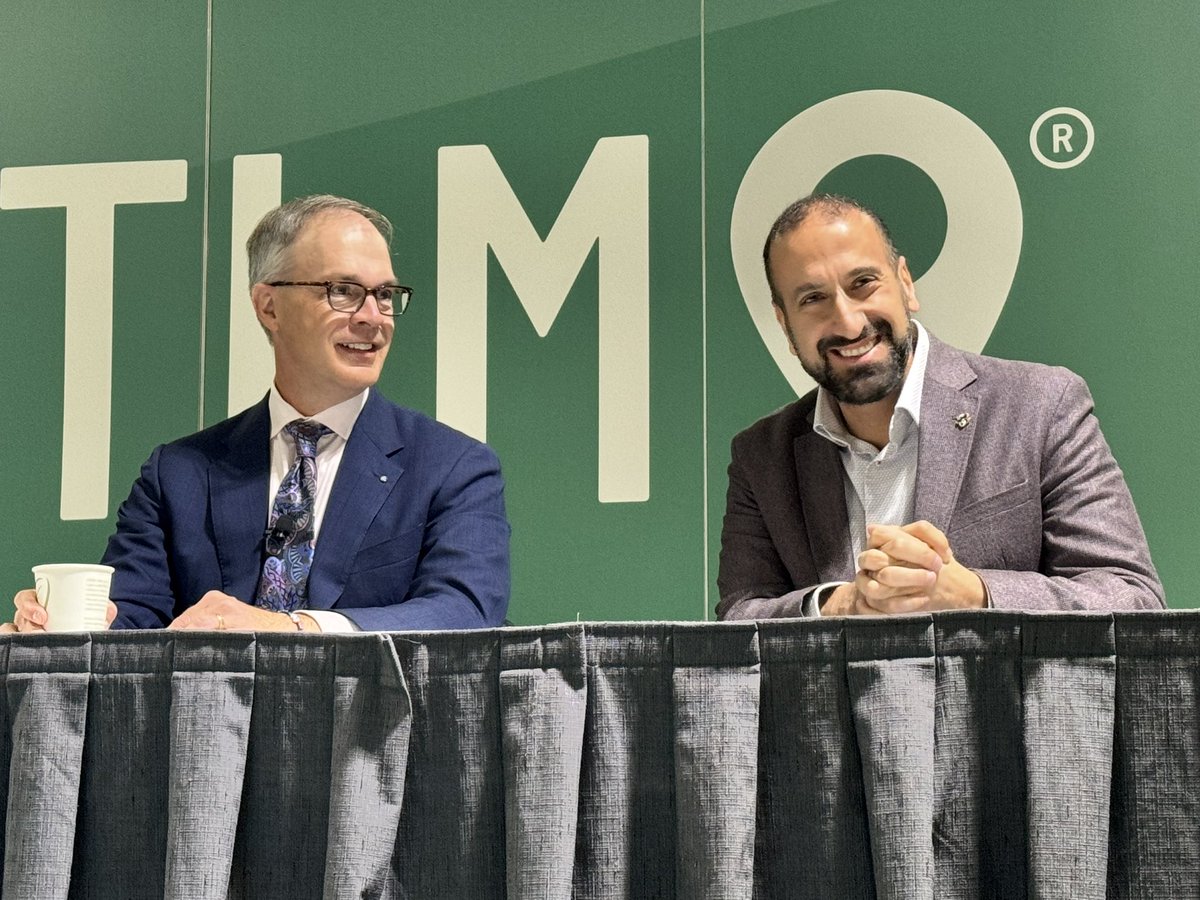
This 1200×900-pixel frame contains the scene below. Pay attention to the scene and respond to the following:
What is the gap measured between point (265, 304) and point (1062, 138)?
1680 mm

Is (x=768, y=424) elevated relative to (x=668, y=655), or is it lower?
elevated

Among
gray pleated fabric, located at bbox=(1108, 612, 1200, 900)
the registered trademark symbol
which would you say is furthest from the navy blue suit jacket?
the registered trademark symbol

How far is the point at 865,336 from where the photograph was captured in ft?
7.82

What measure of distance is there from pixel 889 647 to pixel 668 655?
0.71ft

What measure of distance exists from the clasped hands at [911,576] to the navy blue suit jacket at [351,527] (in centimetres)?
70

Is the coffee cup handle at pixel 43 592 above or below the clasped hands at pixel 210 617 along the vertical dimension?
above

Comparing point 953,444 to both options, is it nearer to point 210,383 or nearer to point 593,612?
point 593,612

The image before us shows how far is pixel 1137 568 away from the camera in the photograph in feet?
6.89

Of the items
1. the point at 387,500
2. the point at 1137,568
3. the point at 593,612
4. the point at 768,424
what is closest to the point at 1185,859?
the point at 1137,568

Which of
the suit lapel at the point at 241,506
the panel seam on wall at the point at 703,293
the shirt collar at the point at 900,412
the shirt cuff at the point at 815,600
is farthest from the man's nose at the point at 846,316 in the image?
the suit lapel at the point at 241,506

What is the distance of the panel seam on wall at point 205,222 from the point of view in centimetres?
342

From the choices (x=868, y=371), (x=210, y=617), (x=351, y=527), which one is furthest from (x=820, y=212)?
(x=210, y=617)

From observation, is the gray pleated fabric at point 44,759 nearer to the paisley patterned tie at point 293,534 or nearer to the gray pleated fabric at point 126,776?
the gray pleated fabric at point 126,776

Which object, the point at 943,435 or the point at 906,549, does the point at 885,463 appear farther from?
the point at 906,549
